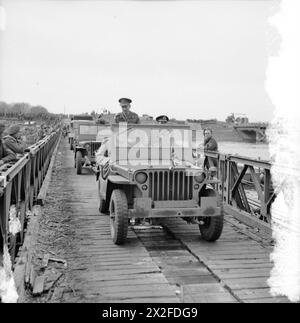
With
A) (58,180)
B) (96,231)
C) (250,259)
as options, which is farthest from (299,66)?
(58,180)

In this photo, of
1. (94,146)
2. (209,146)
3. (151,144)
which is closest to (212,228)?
(151,144)

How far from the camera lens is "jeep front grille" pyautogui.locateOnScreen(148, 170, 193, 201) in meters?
5.96

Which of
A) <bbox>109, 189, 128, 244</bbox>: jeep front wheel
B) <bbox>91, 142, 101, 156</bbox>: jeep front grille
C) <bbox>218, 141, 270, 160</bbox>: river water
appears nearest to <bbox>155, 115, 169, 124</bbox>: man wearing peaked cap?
<bbox>109, 189, 128, 244</bbox>: jeep front wheel

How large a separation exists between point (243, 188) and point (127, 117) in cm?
250

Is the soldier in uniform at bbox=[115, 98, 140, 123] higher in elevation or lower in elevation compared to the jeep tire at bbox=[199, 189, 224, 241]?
higher

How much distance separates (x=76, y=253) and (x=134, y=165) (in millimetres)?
1441

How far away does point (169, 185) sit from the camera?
6000mm

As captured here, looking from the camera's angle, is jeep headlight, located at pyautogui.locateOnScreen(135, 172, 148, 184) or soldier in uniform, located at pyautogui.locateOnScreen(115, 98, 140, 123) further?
soldier in uniform, located at pyautogui.locateOnScreen(115, 98, 140, 123)

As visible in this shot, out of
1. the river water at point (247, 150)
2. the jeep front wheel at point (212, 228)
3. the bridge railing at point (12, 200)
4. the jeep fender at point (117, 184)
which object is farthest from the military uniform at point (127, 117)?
the river water at point (247, 150)

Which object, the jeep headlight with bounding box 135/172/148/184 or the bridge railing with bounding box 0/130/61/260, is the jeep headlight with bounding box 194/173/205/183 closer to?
the jeep headlight with bounding box 135/172/148/184

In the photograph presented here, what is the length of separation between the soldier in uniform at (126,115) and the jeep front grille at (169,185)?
2.57 metres

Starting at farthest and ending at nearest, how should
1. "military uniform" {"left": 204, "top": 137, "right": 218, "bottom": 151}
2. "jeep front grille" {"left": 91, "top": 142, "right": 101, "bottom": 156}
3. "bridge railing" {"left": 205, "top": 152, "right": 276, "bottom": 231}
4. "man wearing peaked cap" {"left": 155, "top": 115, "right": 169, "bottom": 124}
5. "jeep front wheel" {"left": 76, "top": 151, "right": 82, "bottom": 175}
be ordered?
1. "jeep front grille" {"left": 91, "top": 142, "right": 101, "bottom": 156}
2. "jeep front wheel" {"left": 76, "top": 151, "right": 82, "bottom": 175}
3. "military uniform" {"left": 204, "top": 137, "right": 218, "bottom": 151}
4. "man wearing peaked cap" {"left": 155, "top": 115, "right": 169, "bottom": 124}
5. "bridge railing" {"left": 205, "top": 152, "right": 276, "bottom": 231}

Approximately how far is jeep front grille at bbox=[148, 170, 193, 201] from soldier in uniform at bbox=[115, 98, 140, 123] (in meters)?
2.57

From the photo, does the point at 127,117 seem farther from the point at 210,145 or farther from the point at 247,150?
the point at 247,150
